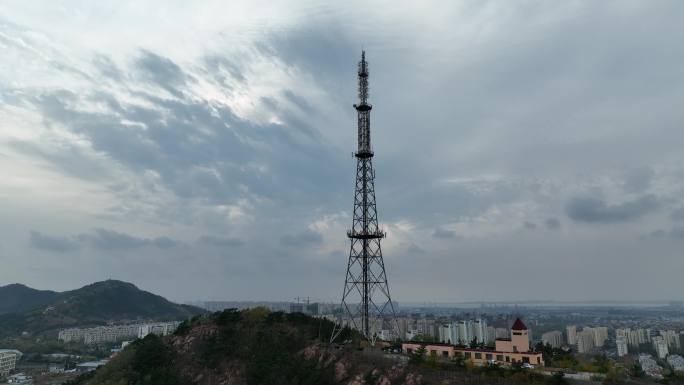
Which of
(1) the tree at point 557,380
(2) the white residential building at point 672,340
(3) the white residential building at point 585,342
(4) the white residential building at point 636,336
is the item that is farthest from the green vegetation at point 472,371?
(4) the white residential building at point 636,336

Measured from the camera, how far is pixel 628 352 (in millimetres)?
111562

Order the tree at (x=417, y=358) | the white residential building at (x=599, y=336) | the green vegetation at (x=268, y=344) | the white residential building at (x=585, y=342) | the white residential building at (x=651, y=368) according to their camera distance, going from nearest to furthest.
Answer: the tree at (x=417, y=358), the green vegetation at (x=268, y=344), the white residential building at (x=651, y=368), the white residential building at (x=585, y=342), the white residential building at (x=599, y=336)

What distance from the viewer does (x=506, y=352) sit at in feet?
105

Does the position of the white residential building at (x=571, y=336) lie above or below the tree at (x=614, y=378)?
below

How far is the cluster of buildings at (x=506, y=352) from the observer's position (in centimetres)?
3086

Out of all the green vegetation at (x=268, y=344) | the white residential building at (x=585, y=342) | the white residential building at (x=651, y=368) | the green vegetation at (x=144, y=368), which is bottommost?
the white residential building at (x=585, y=342)

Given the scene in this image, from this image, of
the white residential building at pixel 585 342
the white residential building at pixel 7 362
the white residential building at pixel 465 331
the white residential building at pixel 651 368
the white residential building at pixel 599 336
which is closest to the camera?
the white residential building at pixel 651 368

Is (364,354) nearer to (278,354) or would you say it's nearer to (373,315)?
(373,315)

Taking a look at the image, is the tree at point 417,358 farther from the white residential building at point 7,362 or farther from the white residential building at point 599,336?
the white residential building at point 599,336

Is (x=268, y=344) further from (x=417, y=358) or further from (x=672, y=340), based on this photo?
(x=672, y=340)

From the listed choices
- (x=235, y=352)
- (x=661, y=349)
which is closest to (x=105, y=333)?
(x=235, y=352)

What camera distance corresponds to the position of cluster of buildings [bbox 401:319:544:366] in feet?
101

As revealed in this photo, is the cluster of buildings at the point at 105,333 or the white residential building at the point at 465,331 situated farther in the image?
the cluster of buildings at the point at 105,333

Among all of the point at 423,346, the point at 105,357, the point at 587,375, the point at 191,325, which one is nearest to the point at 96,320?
the point at 105,357
